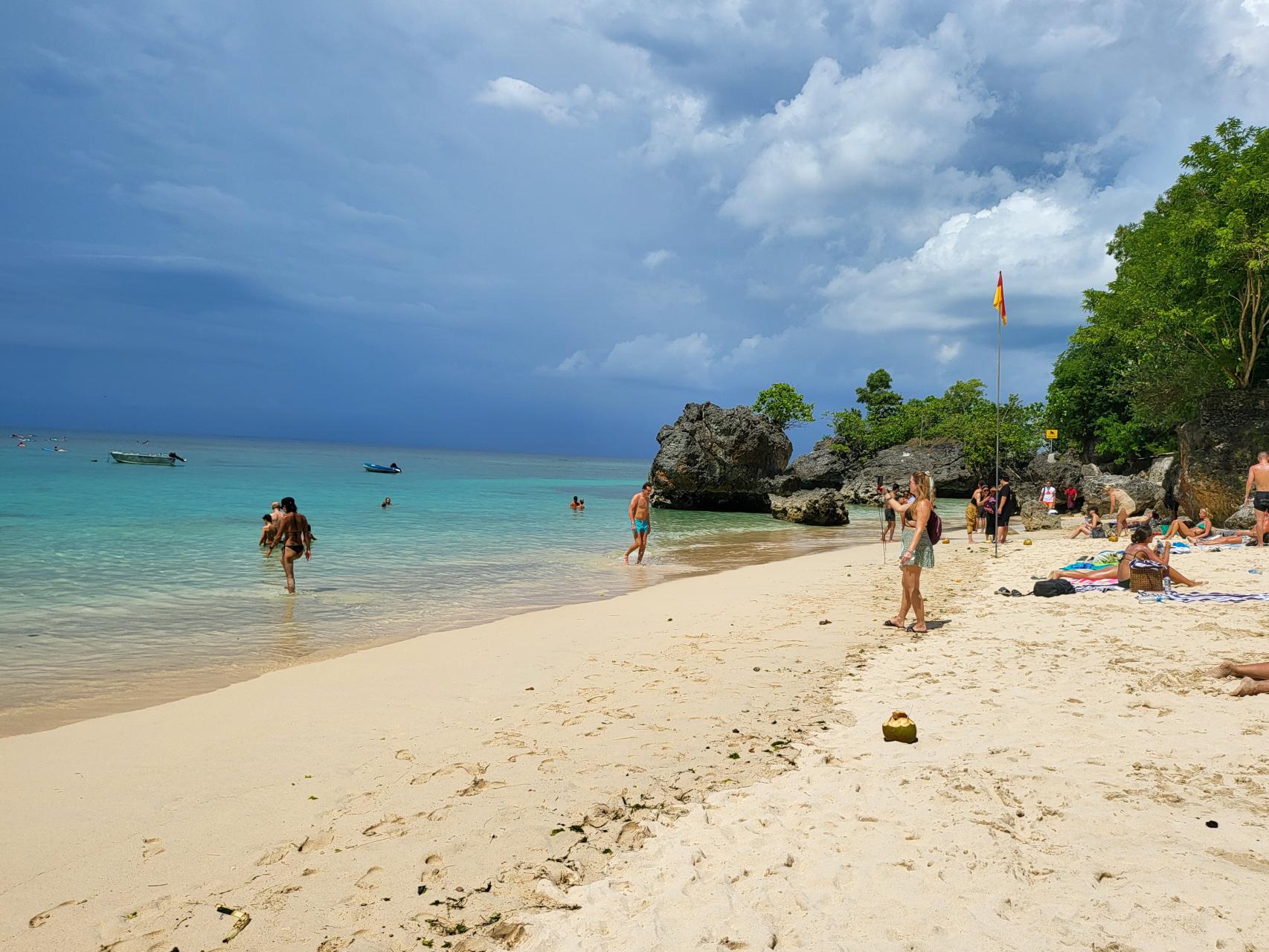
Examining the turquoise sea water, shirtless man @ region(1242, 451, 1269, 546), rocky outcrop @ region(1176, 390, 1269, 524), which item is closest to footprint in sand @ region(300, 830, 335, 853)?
the turquoise sea water

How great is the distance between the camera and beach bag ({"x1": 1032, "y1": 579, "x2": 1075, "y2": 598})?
10.2 m

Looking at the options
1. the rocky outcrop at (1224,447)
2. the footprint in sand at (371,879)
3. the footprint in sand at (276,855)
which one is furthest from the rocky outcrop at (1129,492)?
the footprint in sand at (276,855)

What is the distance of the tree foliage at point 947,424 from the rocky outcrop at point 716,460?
14.4 m

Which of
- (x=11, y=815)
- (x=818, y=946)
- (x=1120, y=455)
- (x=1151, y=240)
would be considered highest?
(x=1151, y=240)

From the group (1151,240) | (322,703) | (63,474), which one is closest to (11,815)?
(322,703)

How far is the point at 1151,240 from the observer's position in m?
28.5

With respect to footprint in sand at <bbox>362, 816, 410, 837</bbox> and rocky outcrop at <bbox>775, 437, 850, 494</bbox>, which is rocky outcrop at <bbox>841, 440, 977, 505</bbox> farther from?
footprint in sand at <bbox>362, 816, 410, 837</bbox>

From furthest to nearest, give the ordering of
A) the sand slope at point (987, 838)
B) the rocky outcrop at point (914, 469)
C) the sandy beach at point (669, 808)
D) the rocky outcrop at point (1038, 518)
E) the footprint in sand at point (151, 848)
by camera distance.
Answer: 1. the rocky outcrop at point (914, 469)
2. the rocky outcrop at point (1038, 518)
3. the footprint in sand at point (151, 848)
4. the sandy beach at point (669, 808)
5. the sand slope at point (987, 838)

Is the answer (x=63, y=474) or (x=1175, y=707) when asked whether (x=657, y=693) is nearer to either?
(x=1175, y=707)

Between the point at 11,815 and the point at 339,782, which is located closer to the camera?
the point at 11,815

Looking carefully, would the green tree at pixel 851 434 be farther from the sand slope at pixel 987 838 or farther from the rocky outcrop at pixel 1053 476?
the sand slope at pixel 987 838

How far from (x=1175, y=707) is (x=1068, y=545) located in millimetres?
13978

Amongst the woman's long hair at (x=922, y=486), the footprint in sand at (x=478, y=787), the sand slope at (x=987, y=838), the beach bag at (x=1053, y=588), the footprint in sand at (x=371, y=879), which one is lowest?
the footprint in sand at (x=371, y=879)

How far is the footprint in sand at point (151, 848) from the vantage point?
144 inches
